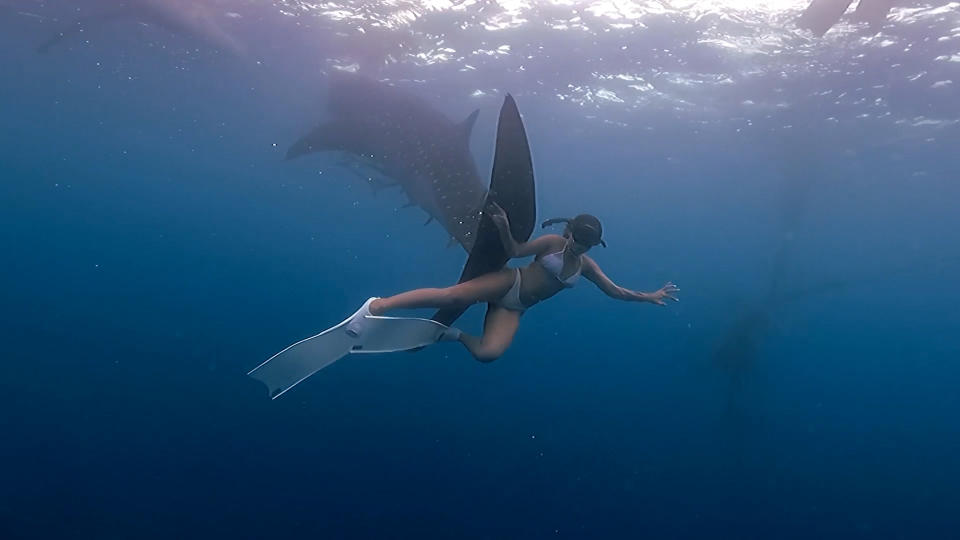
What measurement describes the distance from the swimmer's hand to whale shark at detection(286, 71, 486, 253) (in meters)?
3.04

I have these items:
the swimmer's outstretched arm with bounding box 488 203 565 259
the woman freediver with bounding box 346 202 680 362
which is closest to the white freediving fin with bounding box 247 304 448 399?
the woman freediver with bounding box 346 202 680 362

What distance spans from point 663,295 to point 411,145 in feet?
28.0

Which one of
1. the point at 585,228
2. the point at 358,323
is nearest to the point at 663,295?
the point at 585,228

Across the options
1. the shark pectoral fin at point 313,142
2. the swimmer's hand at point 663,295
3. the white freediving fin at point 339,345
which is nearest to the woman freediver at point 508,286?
the white freediving fin at point 339,345

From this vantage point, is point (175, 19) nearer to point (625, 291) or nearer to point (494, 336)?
point (494, 336)

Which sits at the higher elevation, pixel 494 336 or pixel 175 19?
pixel 494 336

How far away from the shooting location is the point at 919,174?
26156 mm

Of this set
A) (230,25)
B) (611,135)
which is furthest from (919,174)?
(230,25)

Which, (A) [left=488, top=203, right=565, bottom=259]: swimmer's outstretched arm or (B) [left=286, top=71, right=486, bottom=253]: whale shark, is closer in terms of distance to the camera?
(A) [left=488, top=203, right=565, bottom=259]: swimmer's outstretched arm

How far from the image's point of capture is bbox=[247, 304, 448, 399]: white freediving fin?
6.56m

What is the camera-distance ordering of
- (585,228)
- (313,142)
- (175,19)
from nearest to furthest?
1. (585,228)
2. (313,142)
3. (175,19)

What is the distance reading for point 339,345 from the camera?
6.71 metres

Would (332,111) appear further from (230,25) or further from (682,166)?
(682,166)

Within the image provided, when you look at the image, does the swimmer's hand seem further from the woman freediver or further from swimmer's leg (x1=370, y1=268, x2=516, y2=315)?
swimmer's leg (x1=370, y1=268, x2=516, y2=315)
